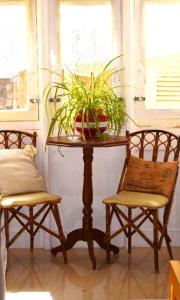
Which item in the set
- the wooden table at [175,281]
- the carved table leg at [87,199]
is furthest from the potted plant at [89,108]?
the wooden table at [175,281]

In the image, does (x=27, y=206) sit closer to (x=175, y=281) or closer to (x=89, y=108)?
(x=89, y=108)

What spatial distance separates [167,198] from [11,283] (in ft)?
4.49

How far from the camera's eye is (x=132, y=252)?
4.50m

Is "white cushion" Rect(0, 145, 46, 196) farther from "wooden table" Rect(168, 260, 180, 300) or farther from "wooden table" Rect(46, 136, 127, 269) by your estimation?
"wooden table" Rect(168, 260, 180, 300)

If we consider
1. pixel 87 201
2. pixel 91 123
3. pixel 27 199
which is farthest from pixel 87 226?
pixel 91 123

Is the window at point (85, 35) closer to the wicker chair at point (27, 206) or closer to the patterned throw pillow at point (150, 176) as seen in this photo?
the wicker chair at point (27, 206)

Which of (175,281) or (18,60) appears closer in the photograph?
(175,281)

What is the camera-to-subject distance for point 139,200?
4.01m

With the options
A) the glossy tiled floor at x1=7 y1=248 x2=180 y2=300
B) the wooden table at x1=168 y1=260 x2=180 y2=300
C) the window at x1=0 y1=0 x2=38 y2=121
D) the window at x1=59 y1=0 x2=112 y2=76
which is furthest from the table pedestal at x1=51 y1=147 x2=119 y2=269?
the wooden table at x1=168 y1=260 x2=180 y2=300

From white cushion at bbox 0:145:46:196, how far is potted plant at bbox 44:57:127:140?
0.33 m

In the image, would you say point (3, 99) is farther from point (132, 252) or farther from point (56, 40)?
point (132, 252)

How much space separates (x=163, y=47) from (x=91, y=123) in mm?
977

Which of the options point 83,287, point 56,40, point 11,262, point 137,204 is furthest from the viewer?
point 56,40

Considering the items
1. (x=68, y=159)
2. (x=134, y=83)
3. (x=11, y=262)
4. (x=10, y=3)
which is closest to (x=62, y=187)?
(x=68, y=159)
